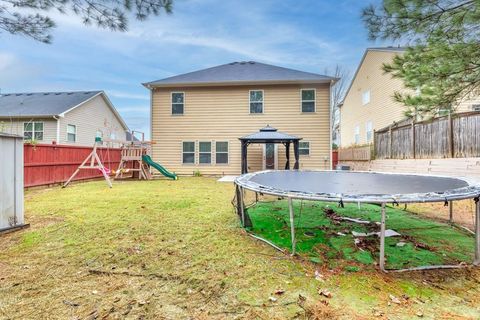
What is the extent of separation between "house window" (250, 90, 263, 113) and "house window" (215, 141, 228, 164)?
2113 millimetres

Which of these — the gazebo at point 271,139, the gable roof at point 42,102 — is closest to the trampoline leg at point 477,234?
the gazebo at point 271,139

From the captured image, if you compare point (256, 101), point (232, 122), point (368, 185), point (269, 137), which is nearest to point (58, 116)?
point (232, 122)

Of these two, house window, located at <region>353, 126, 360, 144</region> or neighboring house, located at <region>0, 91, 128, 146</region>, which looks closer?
neighboring house, located at <region>0, 91, 128, 146</region>

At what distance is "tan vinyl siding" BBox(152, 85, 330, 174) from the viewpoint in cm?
1277

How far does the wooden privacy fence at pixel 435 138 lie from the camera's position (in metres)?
7.23

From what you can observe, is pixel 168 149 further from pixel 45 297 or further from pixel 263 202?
pixel 45 297

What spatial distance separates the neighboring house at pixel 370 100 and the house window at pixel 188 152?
9.44 m

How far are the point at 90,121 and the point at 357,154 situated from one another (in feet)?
53.2

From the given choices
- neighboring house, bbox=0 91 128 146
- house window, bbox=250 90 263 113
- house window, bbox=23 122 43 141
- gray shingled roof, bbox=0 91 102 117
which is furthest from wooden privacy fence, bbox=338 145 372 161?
house window, bbox=23 122 43 141

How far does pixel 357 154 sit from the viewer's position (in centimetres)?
1477

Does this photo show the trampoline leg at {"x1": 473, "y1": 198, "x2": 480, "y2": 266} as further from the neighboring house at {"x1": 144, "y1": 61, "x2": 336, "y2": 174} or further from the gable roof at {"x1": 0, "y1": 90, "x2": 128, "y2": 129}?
the gable roof at {"x1": 0, "y1": 90, "x2": 128, "y2": 129}

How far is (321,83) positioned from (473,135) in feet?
21.5

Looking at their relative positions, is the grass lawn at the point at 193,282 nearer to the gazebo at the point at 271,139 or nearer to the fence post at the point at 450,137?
the fence post at the point at 450,137

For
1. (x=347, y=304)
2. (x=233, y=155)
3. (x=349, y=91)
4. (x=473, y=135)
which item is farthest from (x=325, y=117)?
(x=347, y=304)
